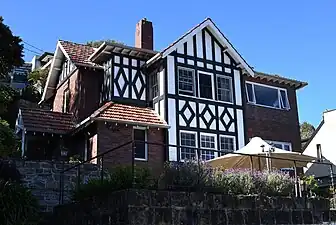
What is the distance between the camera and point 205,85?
22.3 meters

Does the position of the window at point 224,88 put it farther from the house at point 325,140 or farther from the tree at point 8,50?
the tree at point 8,50

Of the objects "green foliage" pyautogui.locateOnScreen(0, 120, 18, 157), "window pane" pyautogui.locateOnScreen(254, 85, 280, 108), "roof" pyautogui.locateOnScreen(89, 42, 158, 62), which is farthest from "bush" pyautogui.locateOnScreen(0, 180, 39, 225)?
"window pane" pyautogui.locateOnScreen(254, 85, 280, 108)

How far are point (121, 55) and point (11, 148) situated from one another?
939 cm

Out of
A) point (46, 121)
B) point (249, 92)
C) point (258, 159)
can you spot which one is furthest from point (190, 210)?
point (249, 92)

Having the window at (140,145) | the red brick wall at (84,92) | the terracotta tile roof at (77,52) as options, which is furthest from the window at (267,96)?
the terracotta tile roof at (77,52)

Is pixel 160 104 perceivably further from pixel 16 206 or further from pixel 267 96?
pixel 16 206

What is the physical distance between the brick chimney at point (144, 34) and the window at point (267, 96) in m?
5.75

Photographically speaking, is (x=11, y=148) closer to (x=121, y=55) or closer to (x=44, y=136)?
(x=44, y=136)

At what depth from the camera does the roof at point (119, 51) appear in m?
21.3

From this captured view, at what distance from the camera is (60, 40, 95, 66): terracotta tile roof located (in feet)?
75.0

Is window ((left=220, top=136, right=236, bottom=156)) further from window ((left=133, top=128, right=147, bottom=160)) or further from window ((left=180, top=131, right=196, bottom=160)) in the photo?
window ((left=133, top=128, right=147, bottom=160))

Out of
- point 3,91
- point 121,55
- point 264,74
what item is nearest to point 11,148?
point 3,91

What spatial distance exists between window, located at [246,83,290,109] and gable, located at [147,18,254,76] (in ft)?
3.98

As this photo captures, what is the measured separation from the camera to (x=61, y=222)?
13734 millimetres
